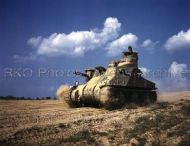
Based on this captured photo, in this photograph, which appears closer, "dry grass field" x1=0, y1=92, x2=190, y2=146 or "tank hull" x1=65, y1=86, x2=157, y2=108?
"dry grass field" x1=0, y1=92, x2=190, y2=146

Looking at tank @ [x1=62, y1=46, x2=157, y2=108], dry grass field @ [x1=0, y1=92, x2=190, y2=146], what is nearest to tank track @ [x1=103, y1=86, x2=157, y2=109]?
tank @ [x1=62, y1=46, x2=157, y2=108]

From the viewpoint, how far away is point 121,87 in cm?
2308

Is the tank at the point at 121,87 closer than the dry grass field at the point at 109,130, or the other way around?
the dry grass field at the point at 109,130

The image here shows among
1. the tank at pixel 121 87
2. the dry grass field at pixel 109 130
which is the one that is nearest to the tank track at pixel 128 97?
the tank at pixel 121 87

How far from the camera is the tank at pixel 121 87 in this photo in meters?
22.5

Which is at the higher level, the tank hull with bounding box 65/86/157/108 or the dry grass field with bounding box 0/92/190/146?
the tank hull with bounding box 65/86/157/108

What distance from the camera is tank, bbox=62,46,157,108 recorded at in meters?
22.5

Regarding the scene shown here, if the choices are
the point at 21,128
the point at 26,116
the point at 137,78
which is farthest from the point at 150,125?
the point at 137,78

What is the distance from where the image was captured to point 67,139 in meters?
13.6

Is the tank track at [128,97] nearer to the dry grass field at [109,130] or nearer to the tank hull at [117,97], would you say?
the tank hull at [117,97]

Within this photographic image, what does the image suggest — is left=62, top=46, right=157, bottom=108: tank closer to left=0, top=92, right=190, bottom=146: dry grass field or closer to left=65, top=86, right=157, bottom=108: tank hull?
left=65, top=86, right=157, bottom=108: tank hull

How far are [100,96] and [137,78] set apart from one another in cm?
257

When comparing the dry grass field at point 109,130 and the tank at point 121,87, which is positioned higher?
the tank at point 121,87

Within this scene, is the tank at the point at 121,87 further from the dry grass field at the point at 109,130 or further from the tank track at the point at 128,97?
the dry grass field at the point at 109,130
